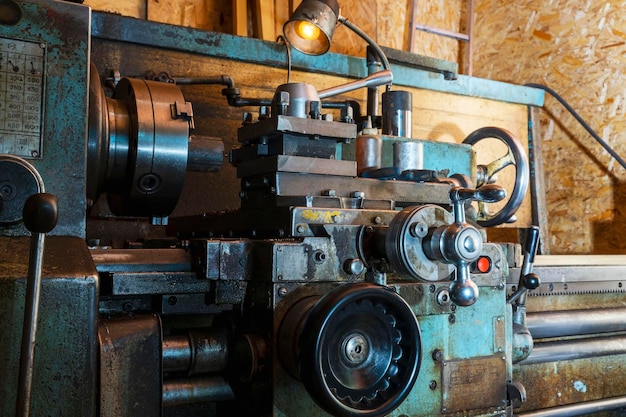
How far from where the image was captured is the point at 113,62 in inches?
75.0

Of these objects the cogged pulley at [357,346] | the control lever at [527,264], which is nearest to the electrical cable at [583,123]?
the control lever at [527,264]

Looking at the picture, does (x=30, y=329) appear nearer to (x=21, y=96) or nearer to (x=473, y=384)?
(x=21, y=96)

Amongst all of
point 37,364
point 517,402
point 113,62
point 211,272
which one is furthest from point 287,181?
point 113,62

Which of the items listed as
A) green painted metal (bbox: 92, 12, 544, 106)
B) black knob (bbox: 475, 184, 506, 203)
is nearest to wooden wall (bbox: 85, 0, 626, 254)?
green painted metal (bbox: 92, 12, 544, 106)

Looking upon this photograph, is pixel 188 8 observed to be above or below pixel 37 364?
above

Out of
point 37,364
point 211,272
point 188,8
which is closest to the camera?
point 37,364

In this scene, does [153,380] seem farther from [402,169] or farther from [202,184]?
[202,184]

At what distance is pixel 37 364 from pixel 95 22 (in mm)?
1400

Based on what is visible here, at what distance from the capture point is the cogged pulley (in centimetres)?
87

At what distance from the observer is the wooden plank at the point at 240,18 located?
2.70 meters

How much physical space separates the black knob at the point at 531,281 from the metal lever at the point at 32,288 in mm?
1002

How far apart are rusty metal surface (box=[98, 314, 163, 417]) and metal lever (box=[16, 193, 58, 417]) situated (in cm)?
18

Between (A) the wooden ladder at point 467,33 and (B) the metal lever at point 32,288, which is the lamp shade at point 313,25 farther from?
Answer: (A) the wooden ladder at point 467,33

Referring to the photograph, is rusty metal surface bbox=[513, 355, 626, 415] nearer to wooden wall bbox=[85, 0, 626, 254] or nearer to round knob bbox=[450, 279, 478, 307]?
round knob bbox=[450, 279, 478, 307]
